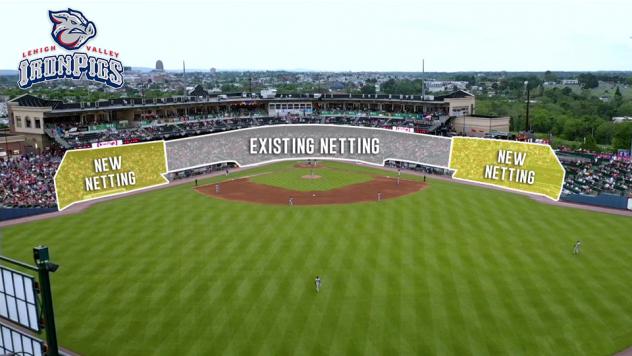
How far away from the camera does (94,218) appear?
42.8 m

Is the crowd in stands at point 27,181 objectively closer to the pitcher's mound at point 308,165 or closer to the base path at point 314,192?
the base path at point 314,192

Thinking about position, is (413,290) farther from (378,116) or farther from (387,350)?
(378,116)

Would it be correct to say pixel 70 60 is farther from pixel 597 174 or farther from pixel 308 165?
pixel 597 174

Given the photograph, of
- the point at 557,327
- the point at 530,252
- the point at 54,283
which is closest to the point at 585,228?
the point at 530,252

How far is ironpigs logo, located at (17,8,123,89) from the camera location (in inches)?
1506

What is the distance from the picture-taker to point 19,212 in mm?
43719

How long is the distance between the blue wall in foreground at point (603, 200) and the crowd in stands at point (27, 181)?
1864 inches
